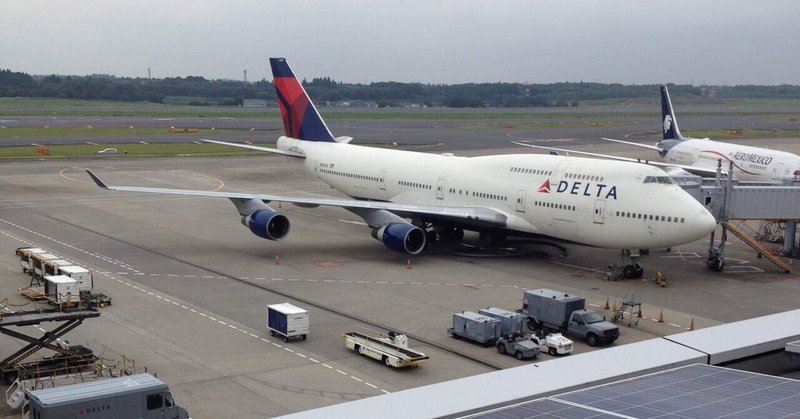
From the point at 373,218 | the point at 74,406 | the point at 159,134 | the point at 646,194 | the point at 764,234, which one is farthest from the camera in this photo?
the point at 159,134

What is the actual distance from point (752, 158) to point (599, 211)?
30259 millimetres

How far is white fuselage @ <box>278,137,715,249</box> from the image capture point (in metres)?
36.9

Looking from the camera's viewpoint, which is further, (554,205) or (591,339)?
(554,205)

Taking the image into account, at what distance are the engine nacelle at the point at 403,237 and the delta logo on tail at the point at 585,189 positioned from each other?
604 cm

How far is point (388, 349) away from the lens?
26.7 meters

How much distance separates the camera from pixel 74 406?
778 inches

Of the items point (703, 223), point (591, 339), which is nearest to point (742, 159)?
point (703, 223)

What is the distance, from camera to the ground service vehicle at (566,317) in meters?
29.3

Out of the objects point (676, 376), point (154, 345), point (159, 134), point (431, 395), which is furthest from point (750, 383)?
point (159, 134)

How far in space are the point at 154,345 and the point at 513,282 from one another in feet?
52.6

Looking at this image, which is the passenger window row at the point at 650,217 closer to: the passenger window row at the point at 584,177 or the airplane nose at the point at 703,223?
the airplane nose at the point at 703,223

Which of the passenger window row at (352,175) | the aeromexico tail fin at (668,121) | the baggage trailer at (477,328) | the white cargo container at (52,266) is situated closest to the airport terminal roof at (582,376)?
the baggage trailer at (477,328)

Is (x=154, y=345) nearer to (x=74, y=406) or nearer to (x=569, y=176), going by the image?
(x=74, y=406)

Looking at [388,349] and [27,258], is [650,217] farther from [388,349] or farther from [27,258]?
[27,258]
